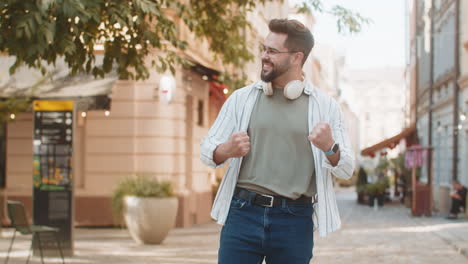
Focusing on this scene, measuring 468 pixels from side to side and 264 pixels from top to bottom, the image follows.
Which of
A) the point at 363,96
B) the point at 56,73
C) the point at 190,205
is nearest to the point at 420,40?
the point at 190,205

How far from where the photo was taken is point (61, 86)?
15312mm

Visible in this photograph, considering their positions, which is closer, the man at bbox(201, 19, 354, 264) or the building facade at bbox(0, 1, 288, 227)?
the man at bbox(201, 19, 354, 264)

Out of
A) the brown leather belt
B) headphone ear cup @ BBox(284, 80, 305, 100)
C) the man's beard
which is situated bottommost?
the brown leather belt

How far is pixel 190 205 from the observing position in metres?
18.6

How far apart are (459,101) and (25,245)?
53.9ft

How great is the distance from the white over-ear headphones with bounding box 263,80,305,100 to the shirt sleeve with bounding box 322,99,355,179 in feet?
0.70

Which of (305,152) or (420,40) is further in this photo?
(420,40)

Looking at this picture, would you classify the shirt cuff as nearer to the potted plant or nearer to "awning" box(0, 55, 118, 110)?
the potted plant

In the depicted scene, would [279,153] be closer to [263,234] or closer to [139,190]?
[263,234]

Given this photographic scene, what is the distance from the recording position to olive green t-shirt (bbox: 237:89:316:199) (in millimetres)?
3797

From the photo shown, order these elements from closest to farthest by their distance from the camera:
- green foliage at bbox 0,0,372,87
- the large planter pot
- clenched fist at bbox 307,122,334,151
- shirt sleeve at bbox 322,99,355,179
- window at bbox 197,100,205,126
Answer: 1. clenched fist at bbox 307,122,334,151
2. shirt sleeve at bbox 322,99,355,179
3. green foliage at bbox 0,0,372,87
4. the large planter pot
5. window at bbox 197,100,205,126

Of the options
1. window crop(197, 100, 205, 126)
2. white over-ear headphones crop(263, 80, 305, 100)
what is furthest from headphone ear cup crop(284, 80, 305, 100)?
window crop(197, 100, 205, 126)

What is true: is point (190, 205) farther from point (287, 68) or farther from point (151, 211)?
point (287, 68)

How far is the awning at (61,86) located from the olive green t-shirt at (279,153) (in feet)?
34.7
